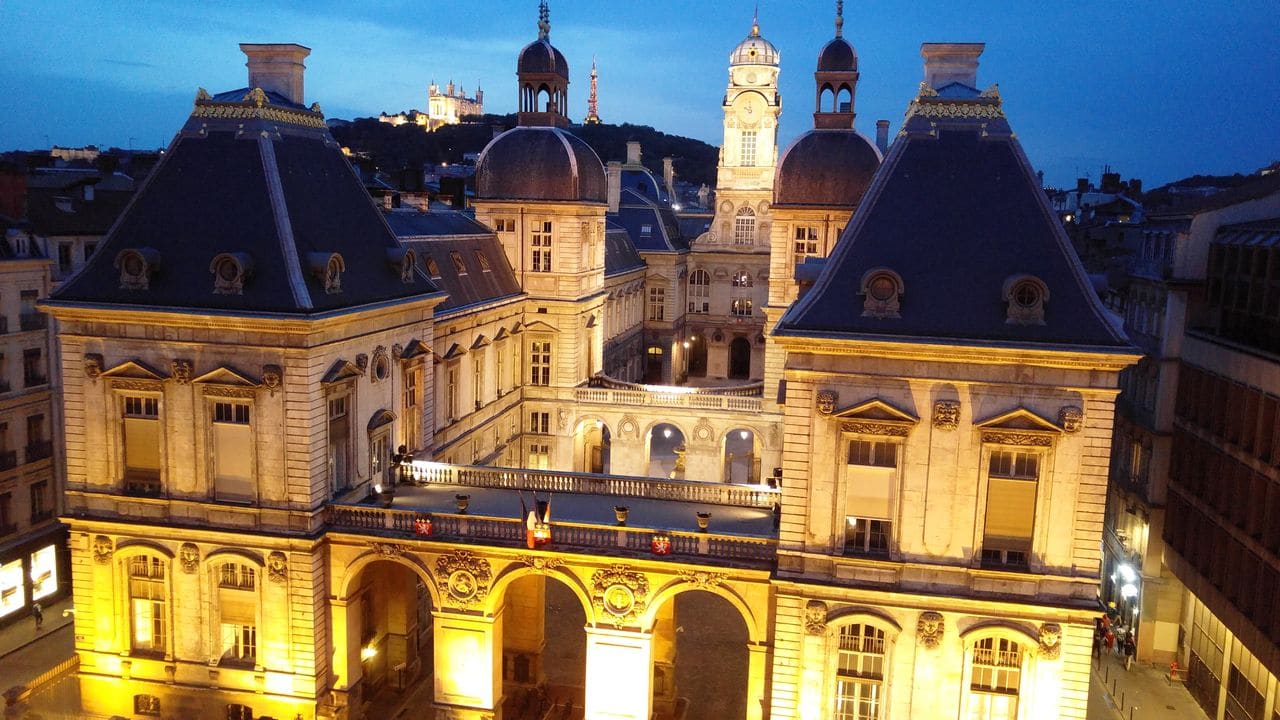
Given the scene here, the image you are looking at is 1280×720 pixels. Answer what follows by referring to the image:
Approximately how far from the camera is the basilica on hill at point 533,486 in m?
26.4

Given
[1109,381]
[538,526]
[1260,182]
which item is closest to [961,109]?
[1109,381]

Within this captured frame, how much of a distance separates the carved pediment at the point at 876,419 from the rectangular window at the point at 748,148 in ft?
200

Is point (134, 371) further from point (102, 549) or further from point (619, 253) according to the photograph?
point (619, 253)

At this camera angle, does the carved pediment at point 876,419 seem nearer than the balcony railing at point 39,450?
Yes

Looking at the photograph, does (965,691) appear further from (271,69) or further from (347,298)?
(271,69)

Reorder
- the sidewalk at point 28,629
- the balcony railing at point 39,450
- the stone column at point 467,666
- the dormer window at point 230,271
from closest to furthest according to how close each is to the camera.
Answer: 1. the dormer window at point 230,271
2. the stone column at point 467,666
3. the sidewalk at point 28,629
4. the balcony railing at point 39,450

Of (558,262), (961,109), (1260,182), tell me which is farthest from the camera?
(558,262)

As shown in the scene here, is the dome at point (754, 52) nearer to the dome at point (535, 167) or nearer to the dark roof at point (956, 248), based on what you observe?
the dome at point (535, 167)

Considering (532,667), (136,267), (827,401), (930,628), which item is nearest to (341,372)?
(136,267)

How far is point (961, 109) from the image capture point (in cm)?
2848

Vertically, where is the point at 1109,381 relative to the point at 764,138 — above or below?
below

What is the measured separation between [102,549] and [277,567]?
5.98 m

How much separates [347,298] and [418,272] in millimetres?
5944

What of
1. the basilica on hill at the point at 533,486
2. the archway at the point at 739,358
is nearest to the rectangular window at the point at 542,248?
the basilica on hill at the point at 533,486
